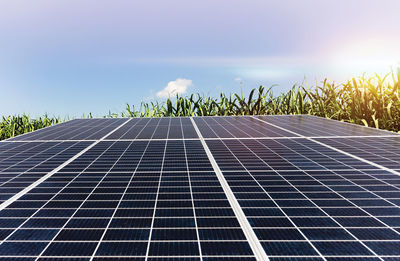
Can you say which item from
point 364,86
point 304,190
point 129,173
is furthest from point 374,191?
point 364,86

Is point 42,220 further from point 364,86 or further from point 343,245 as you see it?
point 364,86

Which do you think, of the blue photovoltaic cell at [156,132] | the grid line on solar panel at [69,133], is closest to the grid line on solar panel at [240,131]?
the blue photovoltaic cell at [156,132]

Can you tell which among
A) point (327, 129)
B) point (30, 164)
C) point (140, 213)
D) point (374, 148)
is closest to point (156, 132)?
point (30, 164)

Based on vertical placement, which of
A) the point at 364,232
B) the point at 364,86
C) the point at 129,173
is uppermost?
the point at 364,86

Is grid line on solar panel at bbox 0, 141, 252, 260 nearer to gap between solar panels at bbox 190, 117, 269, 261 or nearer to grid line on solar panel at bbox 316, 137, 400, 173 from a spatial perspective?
gap between solar panels at bbox 190, 117, 269, 261

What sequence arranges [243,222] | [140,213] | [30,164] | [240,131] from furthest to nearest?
[240,131], [30,164], [140,213], [243,222]

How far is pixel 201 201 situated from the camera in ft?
9.84

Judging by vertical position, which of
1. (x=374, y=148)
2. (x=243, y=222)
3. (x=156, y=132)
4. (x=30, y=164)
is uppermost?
(x=156, y=132)

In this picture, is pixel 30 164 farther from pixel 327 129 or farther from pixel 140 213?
pixel 327 129

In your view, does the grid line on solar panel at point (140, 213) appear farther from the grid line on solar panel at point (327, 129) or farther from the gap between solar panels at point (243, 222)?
the grid line on solar panel at point (327, 129)

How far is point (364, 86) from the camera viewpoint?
10.5 metres

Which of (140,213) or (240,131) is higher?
(240,131)

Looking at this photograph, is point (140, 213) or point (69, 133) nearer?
point (140, 213)

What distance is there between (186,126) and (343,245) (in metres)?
5.85
